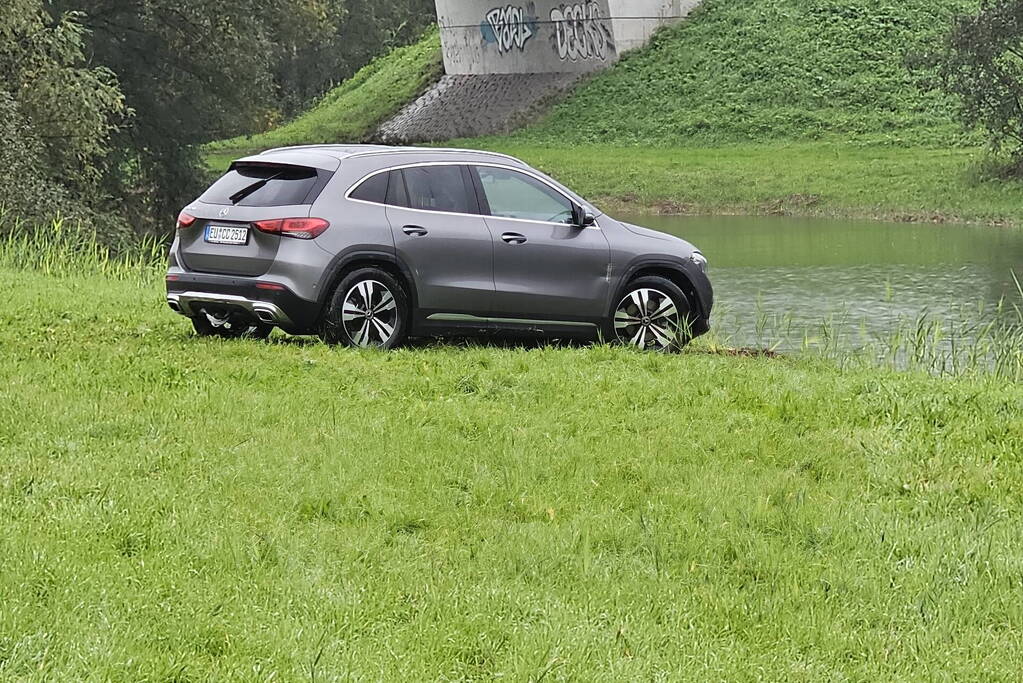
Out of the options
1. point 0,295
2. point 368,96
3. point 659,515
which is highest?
point 368,96

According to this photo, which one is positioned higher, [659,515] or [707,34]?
[707,34]

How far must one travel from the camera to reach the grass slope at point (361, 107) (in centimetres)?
5659

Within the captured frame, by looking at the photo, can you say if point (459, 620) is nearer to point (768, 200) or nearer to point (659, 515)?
point (659, 515)

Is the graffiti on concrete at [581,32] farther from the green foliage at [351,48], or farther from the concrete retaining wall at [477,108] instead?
the green foliage at [351,48]

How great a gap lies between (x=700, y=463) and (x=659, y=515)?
1.10 m

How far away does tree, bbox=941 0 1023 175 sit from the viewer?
105ft

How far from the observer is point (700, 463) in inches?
329

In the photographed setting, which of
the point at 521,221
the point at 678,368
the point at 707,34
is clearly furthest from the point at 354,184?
the point at 707,34

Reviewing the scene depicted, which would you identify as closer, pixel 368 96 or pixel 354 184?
pixel 354 184

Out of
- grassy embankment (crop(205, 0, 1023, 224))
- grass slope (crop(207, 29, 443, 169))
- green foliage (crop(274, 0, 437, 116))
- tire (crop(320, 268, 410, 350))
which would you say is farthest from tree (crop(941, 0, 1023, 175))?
green foliage (crop(274, 0, 437, 116))

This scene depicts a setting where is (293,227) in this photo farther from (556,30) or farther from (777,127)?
(556,30)

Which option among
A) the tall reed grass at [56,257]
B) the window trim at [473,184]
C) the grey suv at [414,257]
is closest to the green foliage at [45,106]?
the tall reed grass at [56,257]

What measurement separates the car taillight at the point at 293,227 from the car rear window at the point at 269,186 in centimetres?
19

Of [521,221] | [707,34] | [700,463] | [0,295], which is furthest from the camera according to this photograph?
[707,34]
